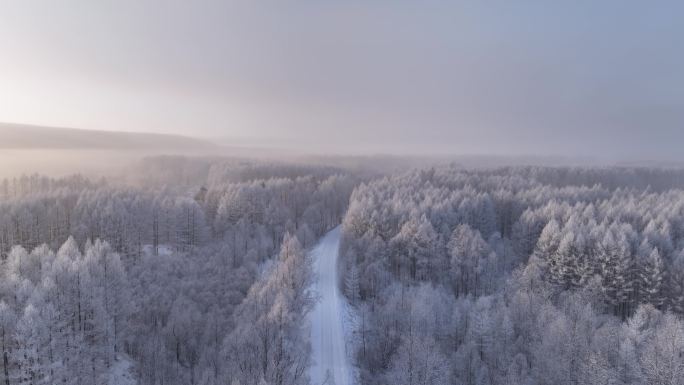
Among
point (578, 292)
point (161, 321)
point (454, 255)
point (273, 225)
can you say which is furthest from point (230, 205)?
point (578, 292)

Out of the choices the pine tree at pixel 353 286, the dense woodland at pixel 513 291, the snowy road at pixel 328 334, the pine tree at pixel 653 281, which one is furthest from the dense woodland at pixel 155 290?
the pine tree at pixel 653 281

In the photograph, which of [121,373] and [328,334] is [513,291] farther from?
[121,373]

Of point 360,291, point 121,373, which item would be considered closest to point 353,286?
point 360,291

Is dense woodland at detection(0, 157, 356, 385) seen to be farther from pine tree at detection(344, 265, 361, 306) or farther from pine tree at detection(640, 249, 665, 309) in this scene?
pine tree at detection(640, 249, 665, 309)

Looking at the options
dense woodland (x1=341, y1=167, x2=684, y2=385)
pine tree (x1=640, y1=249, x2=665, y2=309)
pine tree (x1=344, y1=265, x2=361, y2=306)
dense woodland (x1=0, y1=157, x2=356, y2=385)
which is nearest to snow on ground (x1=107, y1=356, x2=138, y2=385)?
dense woodland (x1=0, y1=157, x2=356, y2=385)

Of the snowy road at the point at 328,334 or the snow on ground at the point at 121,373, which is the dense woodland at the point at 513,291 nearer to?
the snowy road at the point at 328,334

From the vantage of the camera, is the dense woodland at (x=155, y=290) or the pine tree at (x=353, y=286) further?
the pine tree at (x=353, y=286)

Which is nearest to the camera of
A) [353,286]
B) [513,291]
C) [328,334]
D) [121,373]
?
[121,373]
